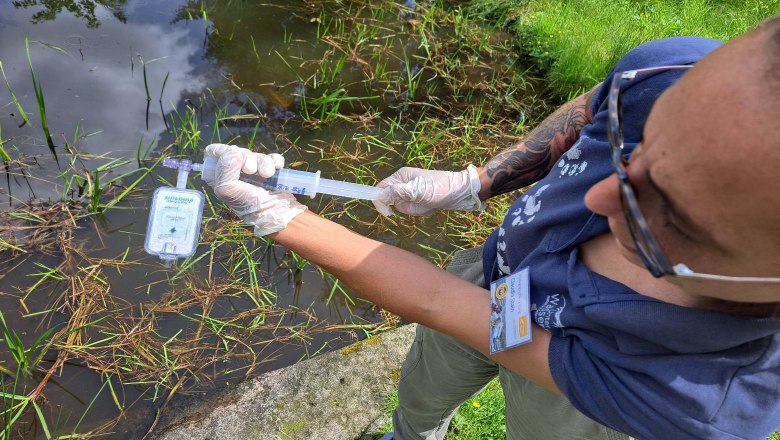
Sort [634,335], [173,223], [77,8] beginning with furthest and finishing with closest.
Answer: [77,8] < [173,223] < [634,335]

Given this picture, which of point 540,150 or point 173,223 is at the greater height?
point 540,150

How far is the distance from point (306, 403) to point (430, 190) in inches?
36.7

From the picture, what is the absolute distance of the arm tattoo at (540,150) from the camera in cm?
154

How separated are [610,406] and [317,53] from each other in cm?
291

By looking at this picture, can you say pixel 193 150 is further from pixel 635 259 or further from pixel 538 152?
pixel 635 259

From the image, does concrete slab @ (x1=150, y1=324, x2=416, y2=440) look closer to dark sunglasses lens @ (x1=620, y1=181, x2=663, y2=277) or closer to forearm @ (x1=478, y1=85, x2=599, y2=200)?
Result: forearm @ (x1=478, y1=85, x2=599, y2=200)

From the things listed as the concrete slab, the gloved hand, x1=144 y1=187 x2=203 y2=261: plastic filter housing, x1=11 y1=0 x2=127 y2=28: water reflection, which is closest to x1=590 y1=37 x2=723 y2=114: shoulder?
the gloved hand

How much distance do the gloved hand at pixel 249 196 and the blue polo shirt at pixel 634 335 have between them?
62cm

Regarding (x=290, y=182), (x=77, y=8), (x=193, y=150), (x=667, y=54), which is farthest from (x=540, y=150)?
(x=77, y=8)

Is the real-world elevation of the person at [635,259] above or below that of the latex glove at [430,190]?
above

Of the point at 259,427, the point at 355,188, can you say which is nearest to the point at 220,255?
the point at 259,427

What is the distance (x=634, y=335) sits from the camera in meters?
0.98

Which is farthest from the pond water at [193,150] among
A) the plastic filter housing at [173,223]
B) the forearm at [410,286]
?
the forearm at [410,286]

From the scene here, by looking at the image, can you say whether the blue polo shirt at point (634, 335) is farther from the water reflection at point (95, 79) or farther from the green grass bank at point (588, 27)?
the green grass bank at point (588, 27)
